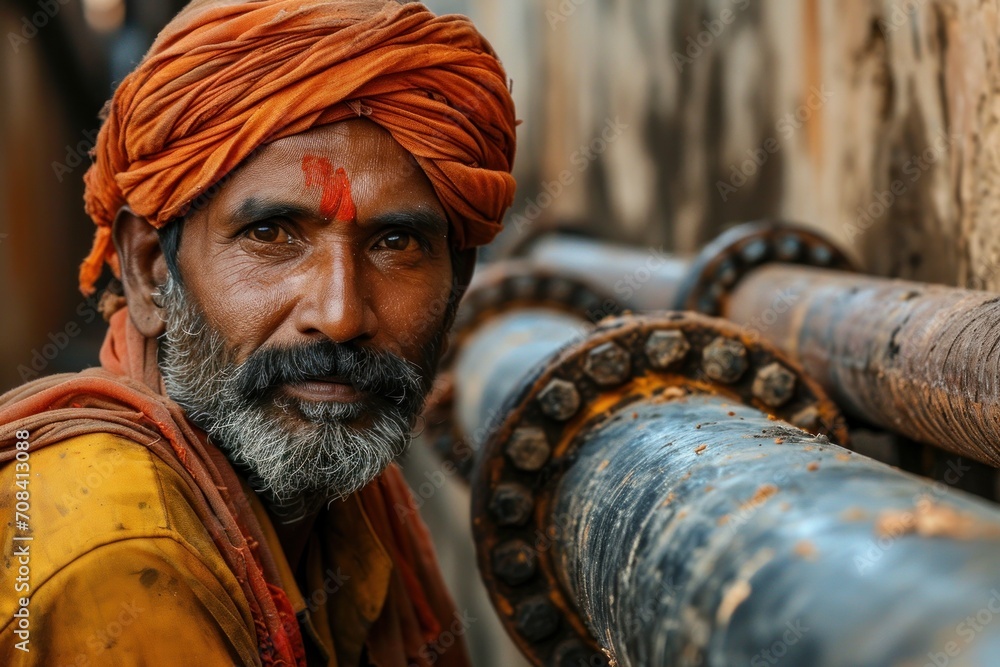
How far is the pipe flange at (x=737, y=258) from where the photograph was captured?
2.75m

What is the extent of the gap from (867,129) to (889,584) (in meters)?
2.46

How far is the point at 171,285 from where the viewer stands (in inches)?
73.2

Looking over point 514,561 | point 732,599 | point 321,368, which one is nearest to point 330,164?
point 321,368

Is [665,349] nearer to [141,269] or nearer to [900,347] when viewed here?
[900,347]

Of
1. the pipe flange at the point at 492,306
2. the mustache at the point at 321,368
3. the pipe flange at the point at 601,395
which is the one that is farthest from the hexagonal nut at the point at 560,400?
the pipe flange at the point at 492,306

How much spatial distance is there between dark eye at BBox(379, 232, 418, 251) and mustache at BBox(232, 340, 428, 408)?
7.5 inches

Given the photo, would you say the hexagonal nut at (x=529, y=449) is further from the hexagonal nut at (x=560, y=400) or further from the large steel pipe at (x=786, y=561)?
the large steel pipe at (x=786, y=561)

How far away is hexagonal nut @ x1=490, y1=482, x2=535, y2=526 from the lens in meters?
1.88

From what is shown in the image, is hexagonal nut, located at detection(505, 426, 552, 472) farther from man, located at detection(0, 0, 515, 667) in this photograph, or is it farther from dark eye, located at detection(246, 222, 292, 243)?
dark eye, located at detection(246, 222, 292, 243)

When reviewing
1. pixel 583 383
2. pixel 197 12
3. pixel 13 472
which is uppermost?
pixel 197 12

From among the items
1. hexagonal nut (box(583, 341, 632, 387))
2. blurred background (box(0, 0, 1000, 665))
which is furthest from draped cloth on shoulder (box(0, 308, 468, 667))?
blurred background (box(0, 0, 1000, 665))

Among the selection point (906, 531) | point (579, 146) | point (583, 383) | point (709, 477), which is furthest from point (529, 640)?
point (579, 146)

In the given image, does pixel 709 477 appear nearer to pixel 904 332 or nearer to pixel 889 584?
pixel 889 584

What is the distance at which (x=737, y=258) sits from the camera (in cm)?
280
